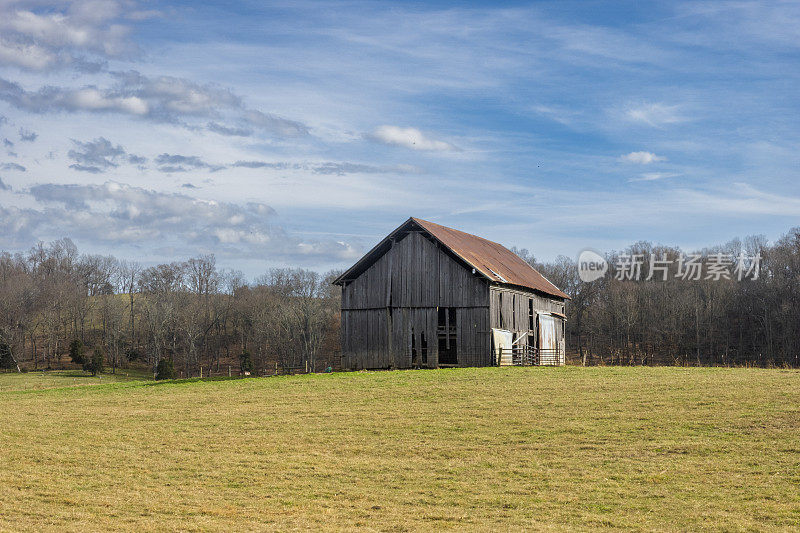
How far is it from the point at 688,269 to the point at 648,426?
269 ft

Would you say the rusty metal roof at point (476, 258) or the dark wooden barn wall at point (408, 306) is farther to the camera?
the rusty metal roof at point (476, 258)

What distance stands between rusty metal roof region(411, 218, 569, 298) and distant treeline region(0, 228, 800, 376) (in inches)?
1061

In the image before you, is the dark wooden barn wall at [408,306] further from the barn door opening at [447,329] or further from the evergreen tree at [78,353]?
the evergreen tree at [78,353]

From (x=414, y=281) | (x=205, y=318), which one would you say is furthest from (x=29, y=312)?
(x=414, y=281)

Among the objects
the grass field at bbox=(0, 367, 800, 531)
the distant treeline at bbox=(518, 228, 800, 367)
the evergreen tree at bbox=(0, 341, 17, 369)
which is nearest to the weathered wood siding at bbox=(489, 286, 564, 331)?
the grass field at bbox=(0, 367, 800, 531)

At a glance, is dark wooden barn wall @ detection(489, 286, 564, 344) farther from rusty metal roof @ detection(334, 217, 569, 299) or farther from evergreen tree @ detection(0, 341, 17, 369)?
evergreen tree @ detection(0, 341, 17, 369)

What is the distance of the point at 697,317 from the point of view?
271 ft

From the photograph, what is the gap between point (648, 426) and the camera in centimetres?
2172

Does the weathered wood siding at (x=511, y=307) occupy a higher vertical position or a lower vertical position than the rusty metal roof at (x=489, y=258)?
lower

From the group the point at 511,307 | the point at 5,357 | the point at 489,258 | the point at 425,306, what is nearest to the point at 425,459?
the point at 425,306

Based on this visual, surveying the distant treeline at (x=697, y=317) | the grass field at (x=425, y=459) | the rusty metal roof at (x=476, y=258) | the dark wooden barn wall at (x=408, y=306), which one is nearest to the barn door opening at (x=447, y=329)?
the dark wooden barn wall at (x=408, y=306)

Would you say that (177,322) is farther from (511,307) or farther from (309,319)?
(511,307)

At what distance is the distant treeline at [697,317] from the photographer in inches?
3130

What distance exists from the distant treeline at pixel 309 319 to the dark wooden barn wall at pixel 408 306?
36824mm
